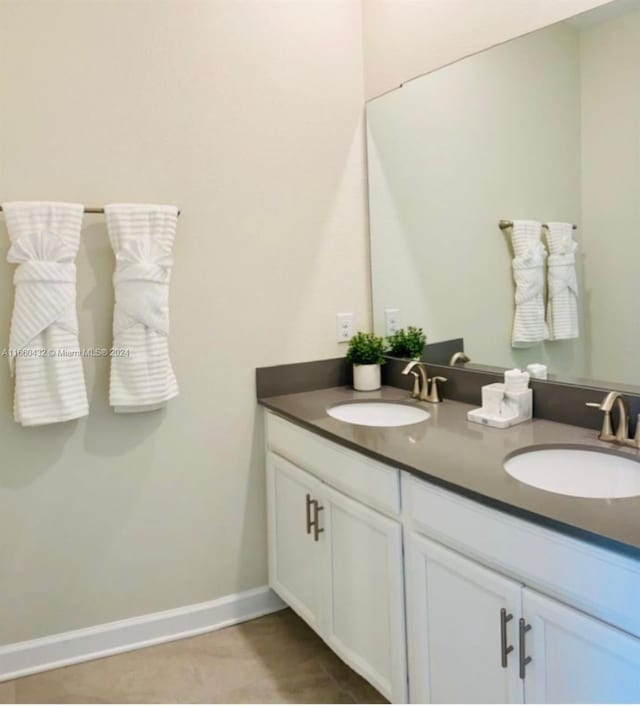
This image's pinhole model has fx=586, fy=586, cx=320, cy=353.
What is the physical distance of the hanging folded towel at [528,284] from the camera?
1.82 m

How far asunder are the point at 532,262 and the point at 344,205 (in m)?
0.78

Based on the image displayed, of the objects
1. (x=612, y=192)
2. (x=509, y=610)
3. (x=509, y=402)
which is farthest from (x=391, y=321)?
→ (x=509, y=610)

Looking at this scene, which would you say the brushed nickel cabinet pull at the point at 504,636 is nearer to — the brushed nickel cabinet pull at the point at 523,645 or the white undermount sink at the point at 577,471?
the brushed nickel cabinet pull at the point at 523,645

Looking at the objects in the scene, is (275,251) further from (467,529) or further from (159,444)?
(467,529)

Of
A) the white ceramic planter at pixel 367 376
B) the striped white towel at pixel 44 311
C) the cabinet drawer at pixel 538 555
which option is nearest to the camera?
the cabinet drawer at pixel 538 555

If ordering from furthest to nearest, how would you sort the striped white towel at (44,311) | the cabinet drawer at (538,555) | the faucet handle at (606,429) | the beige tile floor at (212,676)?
the beige tile floor at (212,676) < the striped white towel at (44,311) < the faucet handle at (606,429) < the cabinet drawer at (538,555)

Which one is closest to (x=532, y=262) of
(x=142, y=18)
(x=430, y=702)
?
(x=430, y=702)

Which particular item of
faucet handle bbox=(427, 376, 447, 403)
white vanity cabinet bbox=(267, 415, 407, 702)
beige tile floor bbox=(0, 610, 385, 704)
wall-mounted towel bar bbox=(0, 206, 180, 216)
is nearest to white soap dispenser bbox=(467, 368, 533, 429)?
faucet handle bbox=(427, 376, 447, 403)

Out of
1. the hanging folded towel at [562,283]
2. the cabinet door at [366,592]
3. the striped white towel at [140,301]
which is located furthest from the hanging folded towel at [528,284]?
the striped white towel at [140,301]

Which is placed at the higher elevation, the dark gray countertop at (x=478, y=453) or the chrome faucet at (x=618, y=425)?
the chrome faucet at (x=618, y=425)

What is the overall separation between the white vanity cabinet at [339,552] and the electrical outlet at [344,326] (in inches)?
17.7

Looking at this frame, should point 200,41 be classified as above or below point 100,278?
above

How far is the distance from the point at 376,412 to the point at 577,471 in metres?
0.78

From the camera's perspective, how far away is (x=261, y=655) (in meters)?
1.98
